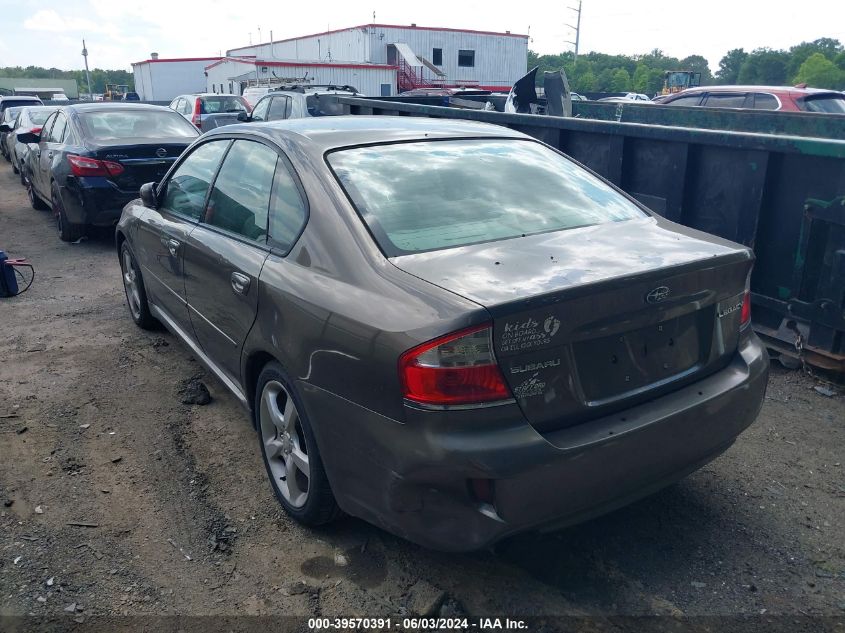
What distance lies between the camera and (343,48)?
50125 millimetres

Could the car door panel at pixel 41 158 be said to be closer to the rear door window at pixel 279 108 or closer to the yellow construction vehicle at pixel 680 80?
the rear door window at pixel 279 108

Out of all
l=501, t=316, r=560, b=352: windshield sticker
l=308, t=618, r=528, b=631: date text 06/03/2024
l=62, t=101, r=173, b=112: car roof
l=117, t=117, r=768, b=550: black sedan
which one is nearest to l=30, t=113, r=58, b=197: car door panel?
l=62, t=101, r=173, b=112: car roof

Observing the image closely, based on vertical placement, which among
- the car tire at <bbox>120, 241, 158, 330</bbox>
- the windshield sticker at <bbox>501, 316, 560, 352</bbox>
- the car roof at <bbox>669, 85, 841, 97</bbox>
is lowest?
the car tire at <bbox>120, 241, 158, 330</bbox>

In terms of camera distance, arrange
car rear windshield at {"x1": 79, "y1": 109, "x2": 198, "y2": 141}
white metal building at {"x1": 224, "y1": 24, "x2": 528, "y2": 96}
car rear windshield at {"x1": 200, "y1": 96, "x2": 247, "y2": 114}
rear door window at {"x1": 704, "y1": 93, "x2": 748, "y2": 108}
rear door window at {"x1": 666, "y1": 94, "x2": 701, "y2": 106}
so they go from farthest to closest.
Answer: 1. white metal building at {"x1": 224, "y1": 24, "x2": 528, "y2": 96}
2. car rear windshield at {"x1": 200, "y1": 96, "x2": 247, "y2": 114}
3. rear door window at {"x1": 666, "y1": 94, "x2": 701, "y2": 106}
4. rear door window at {"x1": 704, "y1": 93, "x2": 748, "y2": 108}
5. car rear windshield at {"x1": 79, "y1": 109, "x2": 198, "y2": 141}

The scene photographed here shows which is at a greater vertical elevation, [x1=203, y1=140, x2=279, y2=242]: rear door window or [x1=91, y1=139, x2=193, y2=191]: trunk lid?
[x1=203, y1=140, x2=279, y2=242]: rear door window

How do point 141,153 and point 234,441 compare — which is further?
point 141,153

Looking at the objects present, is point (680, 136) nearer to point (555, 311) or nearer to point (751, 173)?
point (751, 173)

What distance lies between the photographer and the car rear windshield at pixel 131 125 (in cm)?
877

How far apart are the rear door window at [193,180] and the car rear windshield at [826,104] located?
29.0ft

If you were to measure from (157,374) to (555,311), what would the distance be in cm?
341

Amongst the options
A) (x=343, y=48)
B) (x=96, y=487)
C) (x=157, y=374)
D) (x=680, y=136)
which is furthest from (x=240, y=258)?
(x=343, y=48)

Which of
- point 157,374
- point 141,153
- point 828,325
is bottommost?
point 157,374

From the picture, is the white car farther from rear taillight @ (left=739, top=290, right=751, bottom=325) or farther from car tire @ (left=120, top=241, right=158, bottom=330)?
rear taillight @ (left=739, top=290, right=751, bottom=325)

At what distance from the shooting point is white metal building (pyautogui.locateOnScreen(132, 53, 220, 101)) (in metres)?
57.5
